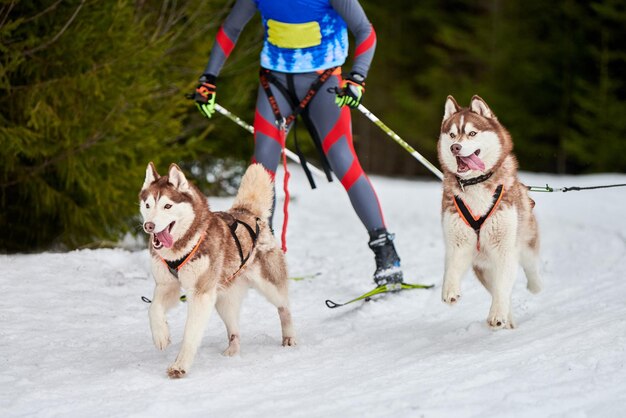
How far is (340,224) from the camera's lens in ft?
33.6

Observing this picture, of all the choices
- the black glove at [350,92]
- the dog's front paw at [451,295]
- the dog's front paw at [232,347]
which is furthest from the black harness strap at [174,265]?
the black glove at [350,92]

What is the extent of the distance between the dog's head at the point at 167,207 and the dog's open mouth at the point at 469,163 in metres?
1.49

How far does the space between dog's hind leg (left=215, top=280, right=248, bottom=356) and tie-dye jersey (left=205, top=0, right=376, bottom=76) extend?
1.93m

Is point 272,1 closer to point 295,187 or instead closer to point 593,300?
point 593,300

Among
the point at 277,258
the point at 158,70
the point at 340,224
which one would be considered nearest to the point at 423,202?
the point at 340,224

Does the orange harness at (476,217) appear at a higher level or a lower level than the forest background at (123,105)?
higher

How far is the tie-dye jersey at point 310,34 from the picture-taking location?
612cm

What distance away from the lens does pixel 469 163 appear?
483cm

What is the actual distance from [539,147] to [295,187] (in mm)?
7129

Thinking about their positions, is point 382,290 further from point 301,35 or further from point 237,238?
point 301,35

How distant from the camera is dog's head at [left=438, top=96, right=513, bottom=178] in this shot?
480 centimetres

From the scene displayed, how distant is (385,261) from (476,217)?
1.57 metres

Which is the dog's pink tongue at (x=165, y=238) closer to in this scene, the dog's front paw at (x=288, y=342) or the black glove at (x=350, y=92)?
the dog's front paw at (x=288, y=342)

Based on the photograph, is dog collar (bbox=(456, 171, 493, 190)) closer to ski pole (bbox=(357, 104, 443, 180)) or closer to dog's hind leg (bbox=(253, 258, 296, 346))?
dog's hind leg (bbox=(253, 258, 296, 346))
